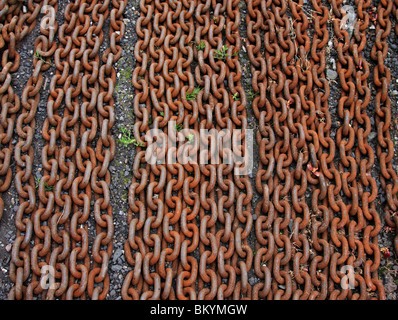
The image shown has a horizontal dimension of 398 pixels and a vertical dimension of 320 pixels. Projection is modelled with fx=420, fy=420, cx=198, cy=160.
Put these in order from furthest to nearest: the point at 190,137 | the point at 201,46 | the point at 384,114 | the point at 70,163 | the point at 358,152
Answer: the point at 201,46 → the point at 384,114 → the point at 358,152 → the point at 190,137 → the point at 70,163

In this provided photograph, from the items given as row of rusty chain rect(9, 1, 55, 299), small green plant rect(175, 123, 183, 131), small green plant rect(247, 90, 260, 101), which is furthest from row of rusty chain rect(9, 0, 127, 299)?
small green plant rect(247, 90, 260, 101)

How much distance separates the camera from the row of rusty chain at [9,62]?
370cm

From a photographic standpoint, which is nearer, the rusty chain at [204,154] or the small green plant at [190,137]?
the rusty chain at [204,154]

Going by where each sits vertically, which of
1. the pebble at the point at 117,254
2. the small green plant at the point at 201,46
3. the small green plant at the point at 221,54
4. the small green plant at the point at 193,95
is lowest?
the pebble at the point at 117,254

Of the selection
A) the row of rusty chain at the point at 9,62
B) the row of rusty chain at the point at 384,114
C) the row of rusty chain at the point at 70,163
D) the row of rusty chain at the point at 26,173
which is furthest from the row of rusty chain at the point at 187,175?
the row of rusty chain at the point at 384,114

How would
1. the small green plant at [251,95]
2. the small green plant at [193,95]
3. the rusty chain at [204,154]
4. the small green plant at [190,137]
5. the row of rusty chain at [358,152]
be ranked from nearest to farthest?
1. the rusty chain at [204,154]
2. the row of rusty chain at [358,152]
3. the small green plant at [190,137]
4. the small green plant at [193,95]
5. the small green plant at [251,95]

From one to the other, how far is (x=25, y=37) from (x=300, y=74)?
2.81 meters

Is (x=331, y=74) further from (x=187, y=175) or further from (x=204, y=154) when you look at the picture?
(x=187, y=175)

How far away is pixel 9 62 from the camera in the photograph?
4.07m

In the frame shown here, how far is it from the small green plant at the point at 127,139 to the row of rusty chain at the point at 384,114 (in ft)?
7.47

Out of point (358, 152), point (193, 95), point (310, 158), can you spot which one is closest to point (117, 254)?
point (193, 95)

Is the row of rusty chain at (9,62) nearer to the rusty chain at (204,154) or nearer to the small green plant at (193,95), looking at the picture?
the rusty chain at (204,154)

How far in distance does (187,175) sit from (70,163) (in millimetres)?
1033
